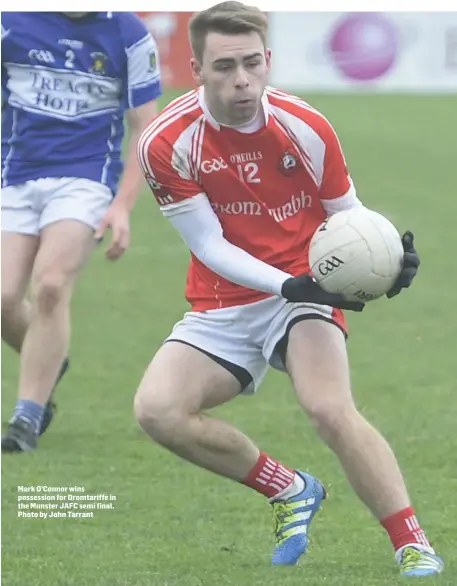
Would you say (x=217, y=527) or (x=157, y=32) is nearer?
(x=217, y=527)

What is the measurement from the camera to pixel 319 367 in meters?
5.21

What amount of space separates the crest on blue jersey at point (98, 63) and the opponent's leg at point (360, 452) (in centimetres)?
266

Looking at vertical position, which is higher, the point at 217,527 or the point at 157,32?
the point at 217,527

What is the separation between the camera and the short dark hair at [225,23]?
525 cm

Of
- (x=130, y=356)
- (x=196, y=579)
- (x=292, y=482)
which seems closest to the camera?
(x=196, y=579)

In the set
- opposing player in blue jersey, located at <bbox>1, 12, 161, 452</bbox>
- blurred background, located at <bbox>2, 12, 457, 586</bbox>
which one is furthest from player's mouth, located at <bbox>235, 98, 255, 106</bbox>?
opposing player in blue jersey, located at <bbox>1, 12, 161, 452</bbox>

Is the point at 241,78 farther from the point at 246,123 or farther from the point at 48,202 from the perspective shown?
the point at 48,202

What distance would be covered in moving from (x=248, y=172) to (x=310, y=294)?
59 cm

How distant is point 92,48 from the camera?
7.37 meters

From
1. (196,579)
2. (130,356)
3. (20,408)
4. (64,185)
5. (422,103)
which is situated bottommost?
(422,103)

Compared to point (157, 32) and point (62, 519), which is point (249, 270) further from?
point (157, 32)

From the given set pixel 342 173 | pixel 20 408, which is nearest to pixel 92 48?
pixel 20 408

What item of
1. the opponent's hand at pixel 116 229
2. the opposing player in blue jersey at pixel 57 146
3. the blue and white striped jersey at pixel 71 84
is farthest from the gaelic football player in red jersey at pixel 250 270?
the blue and white striped jersey at pixel 71 84

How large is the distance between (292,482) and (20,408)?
2.02m
